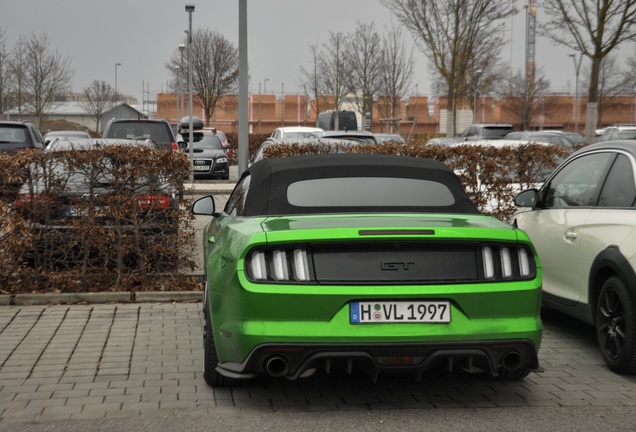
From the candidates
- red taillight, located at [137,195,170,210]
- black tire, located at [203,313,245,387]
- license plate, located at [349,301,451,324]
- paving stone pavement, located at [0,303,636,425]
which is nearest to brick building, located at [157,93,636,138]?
red taillight, located at [137,195,170,210]

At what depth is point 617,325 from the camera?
6.45 metres

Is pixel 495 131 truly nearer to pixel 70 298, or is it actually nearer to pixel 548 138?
pixel 548 138

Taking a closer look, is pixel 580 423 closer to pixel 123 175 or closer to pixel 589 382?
pixel 589 382

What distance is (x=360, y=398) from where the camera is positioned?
5746 millimetres

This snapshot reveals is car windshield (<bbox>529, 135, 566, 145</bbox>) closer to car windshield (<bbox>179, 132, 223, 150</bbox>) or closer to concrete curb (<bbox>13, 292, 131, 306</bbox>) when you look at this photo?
car windshield (<bbox>179, 132, 223, 150</bbox>)

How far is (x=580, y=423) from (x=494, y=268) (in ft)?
3.15

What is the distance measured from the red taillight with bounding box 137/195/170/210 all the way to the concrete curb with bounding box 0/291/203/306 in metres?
0.82

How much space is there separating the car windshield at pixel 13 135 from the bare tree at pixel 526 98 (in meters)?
48.2

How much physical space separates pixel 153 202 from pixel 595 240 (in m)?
4.27

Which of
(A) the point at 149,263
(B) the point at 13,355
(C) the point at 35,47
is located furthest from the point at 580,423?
(C) the point at 35,47

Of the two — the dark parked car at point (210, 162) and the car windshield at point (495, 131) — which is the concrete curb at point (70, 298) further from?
the car windshield at point (495, 131)

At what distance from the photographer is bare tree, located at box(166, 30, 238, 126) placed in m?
63.2

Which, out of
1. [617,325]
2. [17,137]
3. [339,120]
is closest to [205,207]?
[617,325]

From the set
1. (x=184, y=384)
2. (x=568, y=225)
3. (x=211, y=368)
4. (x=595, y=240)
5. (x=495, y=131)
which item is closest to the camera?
(x=211, y=368)
